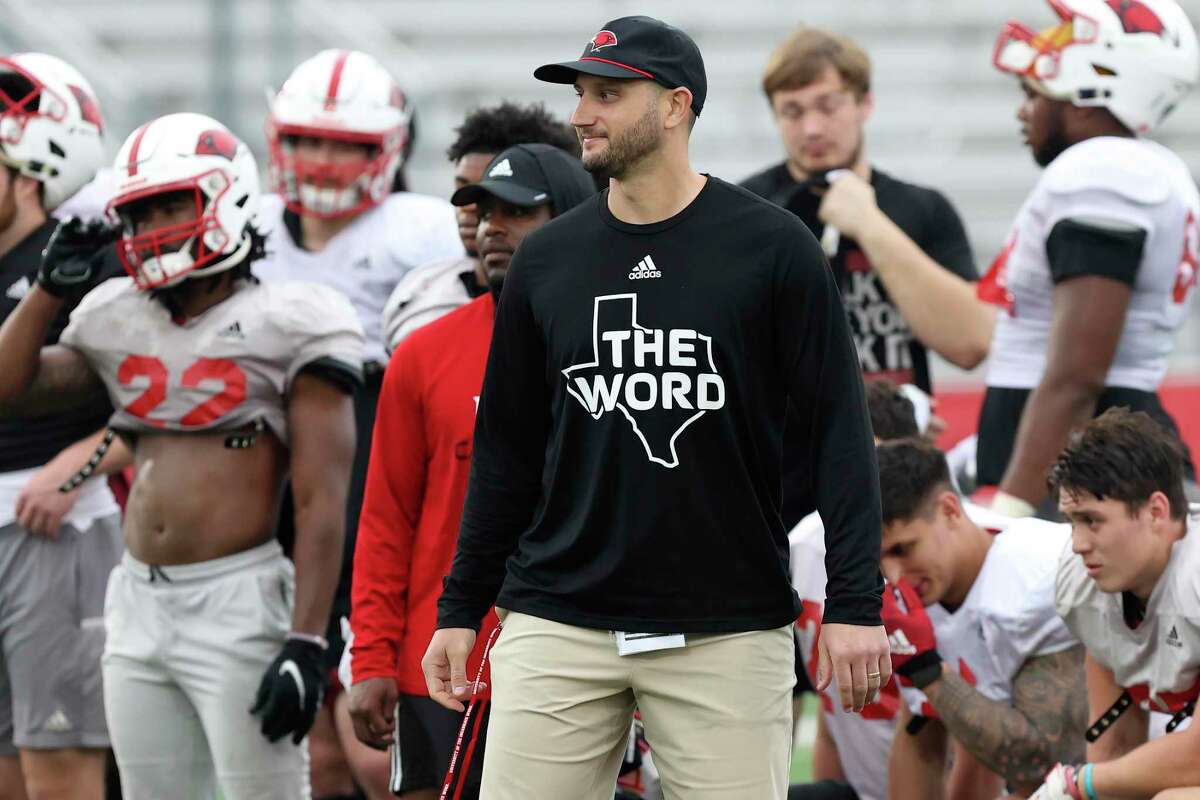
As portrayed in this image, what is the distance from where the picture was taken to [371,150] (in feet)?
17.0

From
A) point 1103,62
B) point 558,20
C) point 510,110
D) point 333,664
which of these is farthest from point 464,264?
point 558,20

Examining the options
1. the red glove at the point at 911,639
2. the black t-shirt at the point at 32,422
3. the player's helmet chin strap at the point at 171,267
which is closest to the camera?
the red glove at the point at 911,639

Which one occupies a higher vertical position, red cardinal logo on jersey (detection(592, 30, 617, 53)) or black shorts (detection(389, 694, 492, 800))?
red cardinal logo on jersey (detection(592, 30, 617, 53))

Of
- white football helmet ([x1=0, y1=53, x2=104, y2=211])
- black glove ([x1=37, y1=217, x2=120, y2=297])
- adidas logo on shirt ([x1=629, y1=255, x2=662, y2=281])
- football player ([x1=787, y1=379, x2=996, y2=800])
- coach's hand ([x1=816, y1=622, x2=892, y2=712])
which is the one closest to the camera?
coach's hand ([x1=816, y1=622, x2=892, y2=712])

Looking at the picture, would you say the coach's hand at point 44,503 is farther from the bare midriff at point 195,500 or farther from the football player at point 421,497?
the football player at point 421,497

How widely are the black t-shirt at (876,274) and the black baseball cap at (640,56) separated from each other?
6.85ft

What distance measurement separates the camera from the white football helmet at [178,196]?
407cm

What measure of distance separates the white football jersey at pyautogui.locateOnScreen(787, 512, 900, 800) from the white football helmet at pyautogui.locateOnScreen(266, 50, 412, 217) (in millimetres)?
1550

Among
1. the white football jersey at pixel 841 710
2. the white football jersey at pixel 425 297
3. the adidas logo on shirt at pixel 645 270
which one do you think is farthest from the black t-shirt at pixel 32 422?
the adidas logo on shirt at pixel 645 270

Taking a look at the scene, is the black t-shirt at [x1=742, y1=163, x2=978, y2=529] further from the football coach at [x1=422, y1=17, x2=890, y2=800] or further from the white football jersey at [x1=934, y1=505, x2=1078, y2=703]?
the football coach at [x1=422, y1=17, x2=890, y2=800]

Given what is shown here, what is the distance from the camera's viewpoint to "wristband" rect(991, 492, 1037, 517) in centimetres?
450

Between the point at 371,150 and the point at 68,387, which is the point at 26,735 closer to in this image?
the point at 68,387

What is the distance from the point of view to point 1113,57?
472 centimetres

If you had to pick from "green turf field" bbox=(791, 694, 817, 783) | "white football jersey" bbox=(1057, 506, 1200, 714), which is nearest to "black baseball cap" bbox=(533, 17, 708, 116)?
"white football jersey" bbox=(1057, 506, 1200, 714)
